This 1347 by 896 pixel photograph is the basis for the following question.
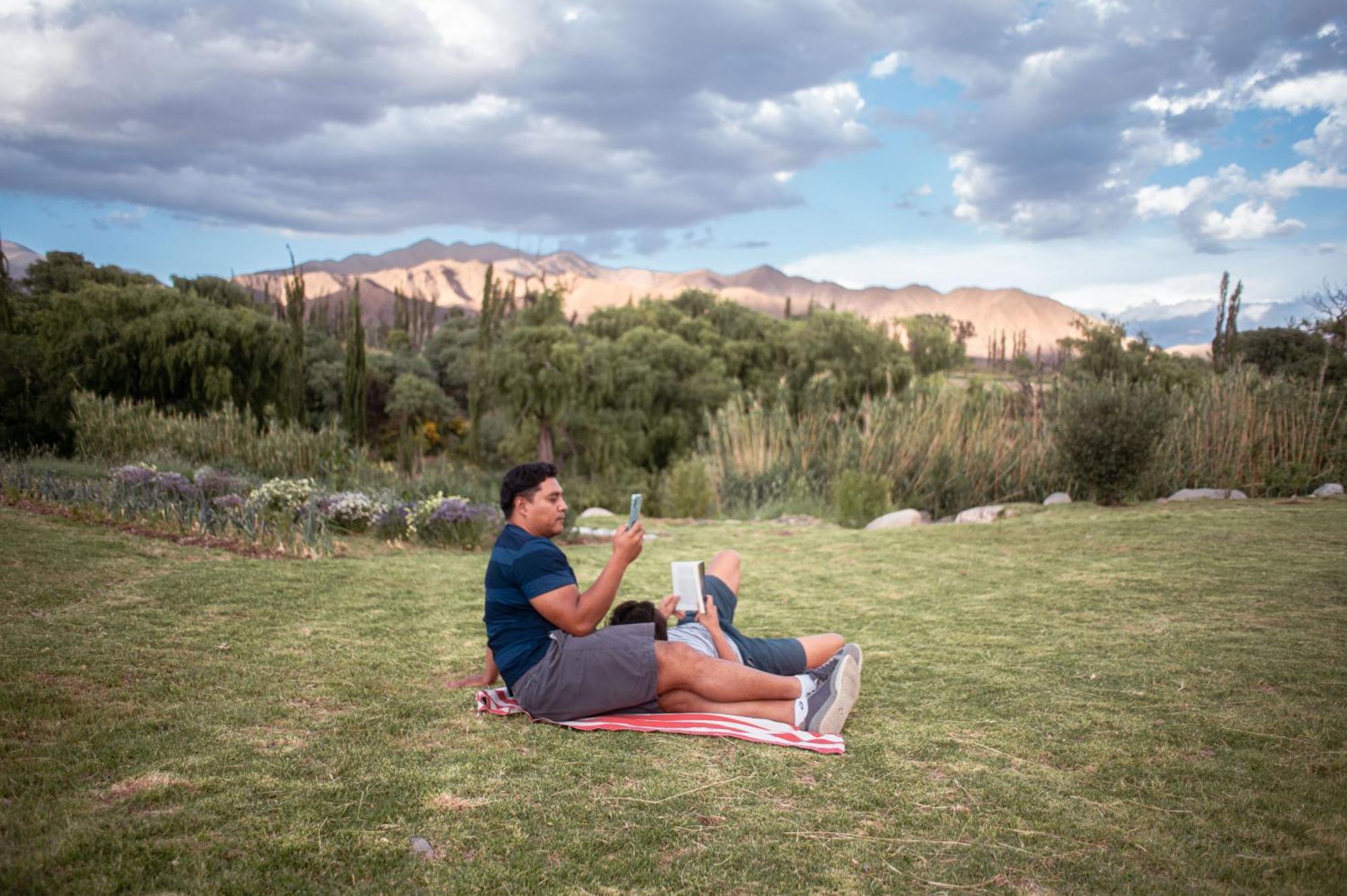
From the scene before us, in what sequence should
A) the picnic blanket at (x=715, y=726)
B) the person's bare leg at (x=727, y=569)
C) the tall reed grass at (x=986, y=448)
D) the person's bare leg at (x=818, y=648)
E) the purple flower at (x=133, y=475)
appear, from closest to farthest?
the picnic blanket at (x=715, y=726)
the person's bare leg at (x=818, y=648)
the person's bare leg at (x=727, y=569)
the purple flower at (x=133, y=475)
the tall reed grass at (x=986, y=448)

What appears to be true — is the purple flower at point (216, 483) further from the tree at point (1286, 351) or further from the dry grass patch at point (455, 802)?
the tree at point (1286, 351)

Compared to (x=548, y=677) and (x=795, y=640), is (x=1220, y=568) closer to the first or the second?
(x=795, y=640)

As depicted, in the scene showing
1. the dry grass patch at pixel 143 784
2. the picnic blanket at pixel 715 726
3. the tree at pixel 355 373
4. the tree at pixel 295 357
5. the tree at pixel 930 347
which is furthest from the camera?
the tree at pixel 930 347

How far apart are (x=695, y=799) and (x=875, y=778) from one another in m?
0.66

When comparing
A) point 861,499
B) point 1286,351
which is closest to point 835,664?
point 861,499

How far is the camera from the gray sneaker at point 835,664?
3619 millimetres

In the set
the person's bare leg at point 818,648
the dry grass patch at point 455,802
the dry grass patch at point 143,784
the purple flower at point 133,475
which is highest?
the purple flower at point 133,475

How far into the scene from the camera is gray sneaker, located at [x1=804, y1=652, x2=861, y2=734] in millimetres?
3490

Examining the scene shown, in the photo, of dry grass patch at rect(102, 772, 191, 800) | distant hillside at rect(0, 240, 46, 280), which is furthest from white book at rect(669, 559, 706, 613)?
distant hillside at rect(0, 240, 46, 280)

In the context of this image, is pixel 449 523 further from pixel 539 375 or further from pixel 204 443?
pixel 539 375

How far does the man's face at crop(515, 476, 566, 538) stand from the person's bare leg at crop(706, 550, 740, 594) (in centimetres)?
129

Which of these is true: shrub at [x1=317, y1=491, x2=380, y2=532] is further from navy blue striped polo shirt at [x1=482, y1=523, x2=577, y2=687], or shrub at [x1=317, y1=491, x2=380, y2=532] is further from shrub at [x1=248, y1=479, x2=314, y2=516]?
navy blue striped polo shirt at [x1=482, y1=523, x2=577, y2=687]

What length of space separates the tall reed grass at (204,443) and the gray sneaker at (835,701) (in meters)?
7.40

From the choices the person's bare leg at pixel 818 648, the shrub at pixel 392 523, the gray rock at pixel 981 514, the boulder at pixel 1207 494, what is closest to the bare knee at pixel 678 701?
the person's bare leg at pixel 818 648
